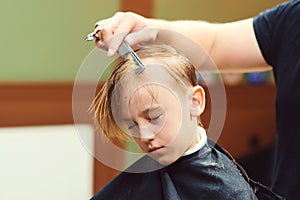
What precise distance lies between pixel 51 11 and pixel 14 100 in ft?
0.99

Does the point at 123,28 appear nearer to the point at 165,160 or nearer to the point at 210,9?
the point at 165,160

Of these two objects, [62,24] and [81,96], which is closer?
[81,96]

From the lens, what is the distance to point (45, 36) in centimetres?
177

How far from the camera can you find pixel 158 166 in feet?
2.41

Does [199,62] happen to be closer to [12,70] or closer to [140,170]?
[140,170]

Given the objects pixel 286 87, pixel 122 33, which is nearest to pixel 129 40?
pixel 122 33

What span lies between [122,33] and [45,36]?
42.0 inches

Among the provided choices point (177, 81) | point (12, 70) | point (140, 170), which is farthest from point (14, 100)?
point (177, 81)

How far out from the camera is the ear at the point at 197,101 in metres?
0.69

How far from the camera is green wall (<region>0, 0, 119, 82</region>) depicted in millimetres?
1700

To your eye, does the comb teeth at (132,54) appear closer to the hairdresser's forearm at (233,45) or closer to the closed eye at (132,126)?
the closed eye at (132,126)

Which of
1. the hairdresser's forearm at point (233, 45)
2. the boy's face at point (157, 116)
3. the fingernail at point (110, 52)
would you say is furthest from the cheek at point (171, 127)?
the hairdresser's forearm at point (233, 45)

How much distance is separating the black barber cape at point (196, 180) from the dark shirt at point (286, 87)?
0.24m

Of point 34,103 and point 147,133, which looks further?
point 34,103
